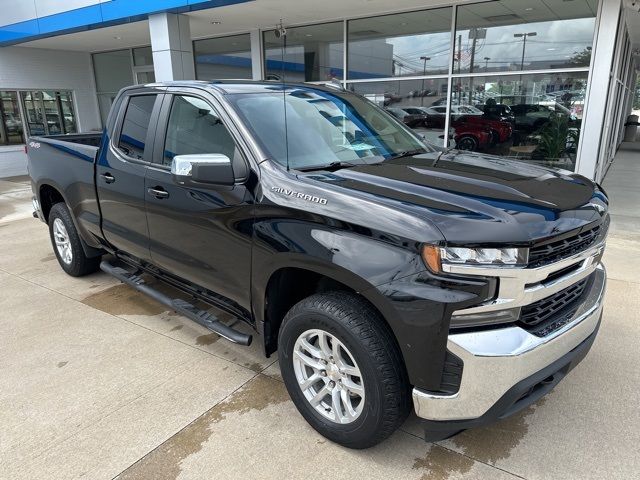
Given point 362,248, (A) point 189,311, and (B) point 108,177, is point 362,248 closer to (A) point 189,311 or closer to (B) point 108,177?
(A) point 189,311

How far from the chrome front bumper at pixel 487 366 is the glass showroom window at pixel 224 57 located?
1188cm

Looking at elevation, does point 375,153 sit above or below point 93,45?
below

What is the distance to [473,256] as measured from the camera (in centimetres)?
208

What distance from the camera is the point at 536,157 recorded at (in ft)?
30.4

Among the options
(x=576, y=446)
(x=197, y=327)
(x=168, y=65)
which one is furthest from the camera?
(x=168, y=65)

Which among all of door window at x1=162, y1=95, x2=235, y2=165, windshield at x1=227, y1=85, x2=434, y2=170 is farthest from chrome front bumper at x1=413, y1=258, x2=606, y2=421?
door window at x1=162, y1=95, x2=235, y2=165

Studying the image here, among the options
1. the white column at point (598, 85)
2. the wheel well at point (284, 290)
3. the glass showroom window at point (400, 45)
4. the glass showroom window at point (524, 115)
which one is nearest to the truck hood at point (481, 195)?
the wheel well at point (284, 290)

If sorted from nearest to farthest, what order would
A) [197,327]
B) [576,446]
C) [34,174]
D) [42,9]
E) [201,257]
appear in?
[576,446] → [201,257] → [197,327] → [34,174] → [42,9]

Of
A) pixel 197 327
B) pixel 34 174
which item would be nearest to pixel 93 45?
pixel 34 174

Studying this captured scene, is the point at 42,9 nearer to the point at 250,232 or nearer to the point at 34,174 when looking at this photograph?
the point at 34,174

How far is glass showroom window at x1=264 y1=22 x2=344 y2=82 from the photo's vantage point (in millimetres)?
11289

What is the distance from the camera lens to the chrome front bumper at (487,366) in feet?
6.77

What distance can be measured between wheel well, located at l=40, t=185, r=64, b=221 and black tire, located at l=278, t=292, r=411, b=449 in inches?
157

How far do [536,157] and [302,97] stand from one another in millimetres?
7172
